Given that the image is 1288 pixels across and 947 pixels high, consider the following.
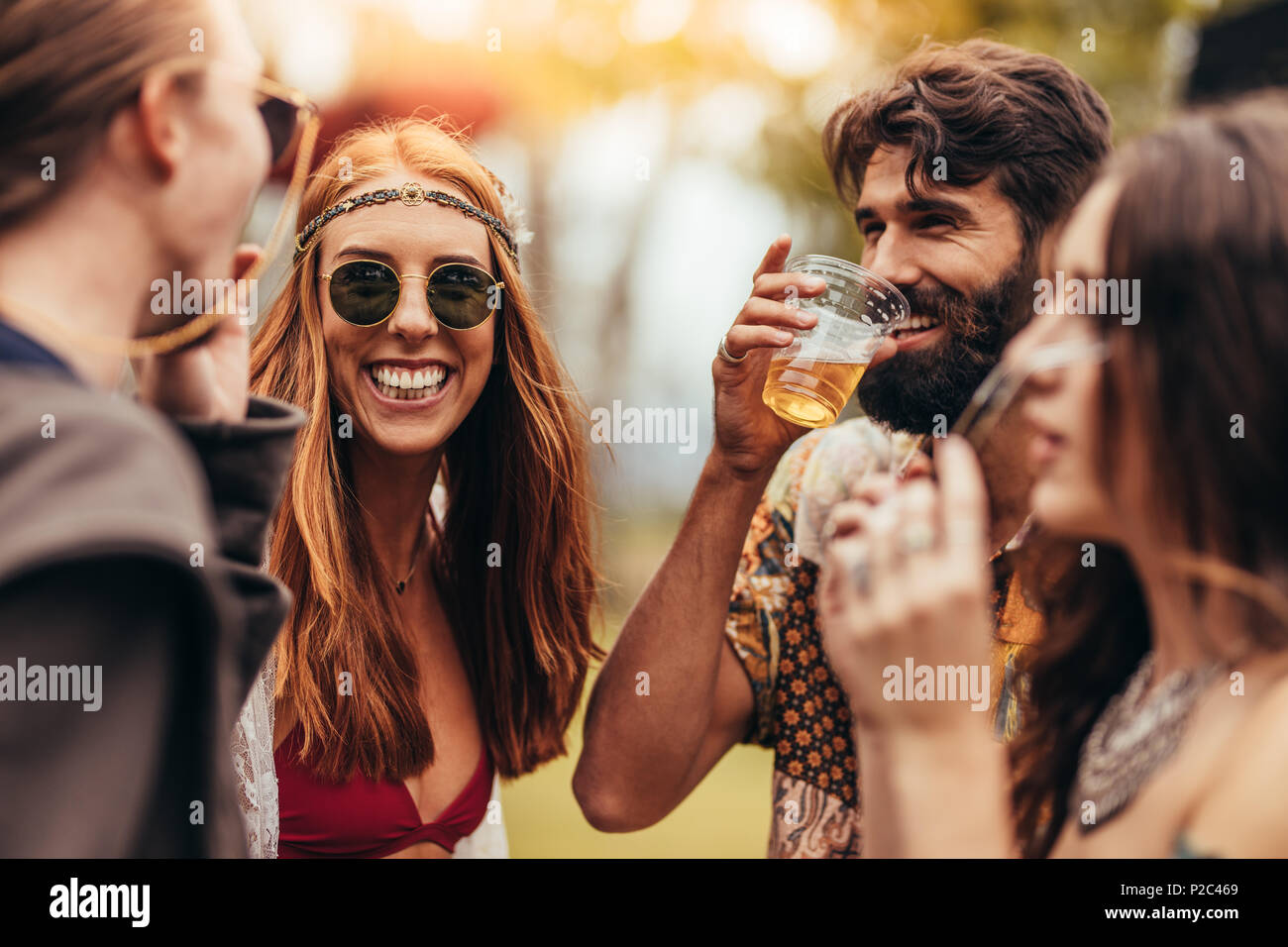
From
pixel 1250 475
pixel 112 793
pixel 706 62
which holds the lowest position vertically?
pixel 112 793

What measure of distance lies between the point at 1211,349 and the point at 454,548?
2.11m

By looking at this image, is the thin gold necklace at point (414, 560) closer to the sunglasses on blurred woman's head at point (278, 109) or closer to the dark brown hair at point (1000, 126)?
the sunglasses on blurred woman's head at point (278, 109)

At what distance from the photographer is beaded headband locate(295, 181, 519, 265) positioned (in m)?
2.59

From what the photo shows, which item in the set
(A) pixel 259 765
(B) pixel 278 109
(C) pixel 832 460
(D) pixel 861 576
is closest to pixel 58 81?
(B) pixel 278 109

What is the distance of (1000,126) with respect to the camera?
2789 mm

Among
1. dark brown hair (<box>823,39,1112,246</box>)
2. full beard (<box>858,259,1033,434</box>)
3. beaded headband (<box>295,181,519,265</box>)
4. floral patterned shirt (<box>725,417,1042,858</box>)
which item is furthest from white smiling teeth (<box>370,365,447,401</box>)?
dark brown hair (<box>823,39,1112,246</box>)

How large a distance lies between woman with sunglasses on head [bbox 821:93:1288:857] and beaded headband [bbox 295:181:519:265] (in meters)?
1.63

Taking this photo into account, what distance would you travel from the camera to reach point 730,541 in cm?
256

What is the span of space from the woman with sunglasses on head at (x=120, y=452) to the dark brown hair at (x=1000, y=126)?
190cm
